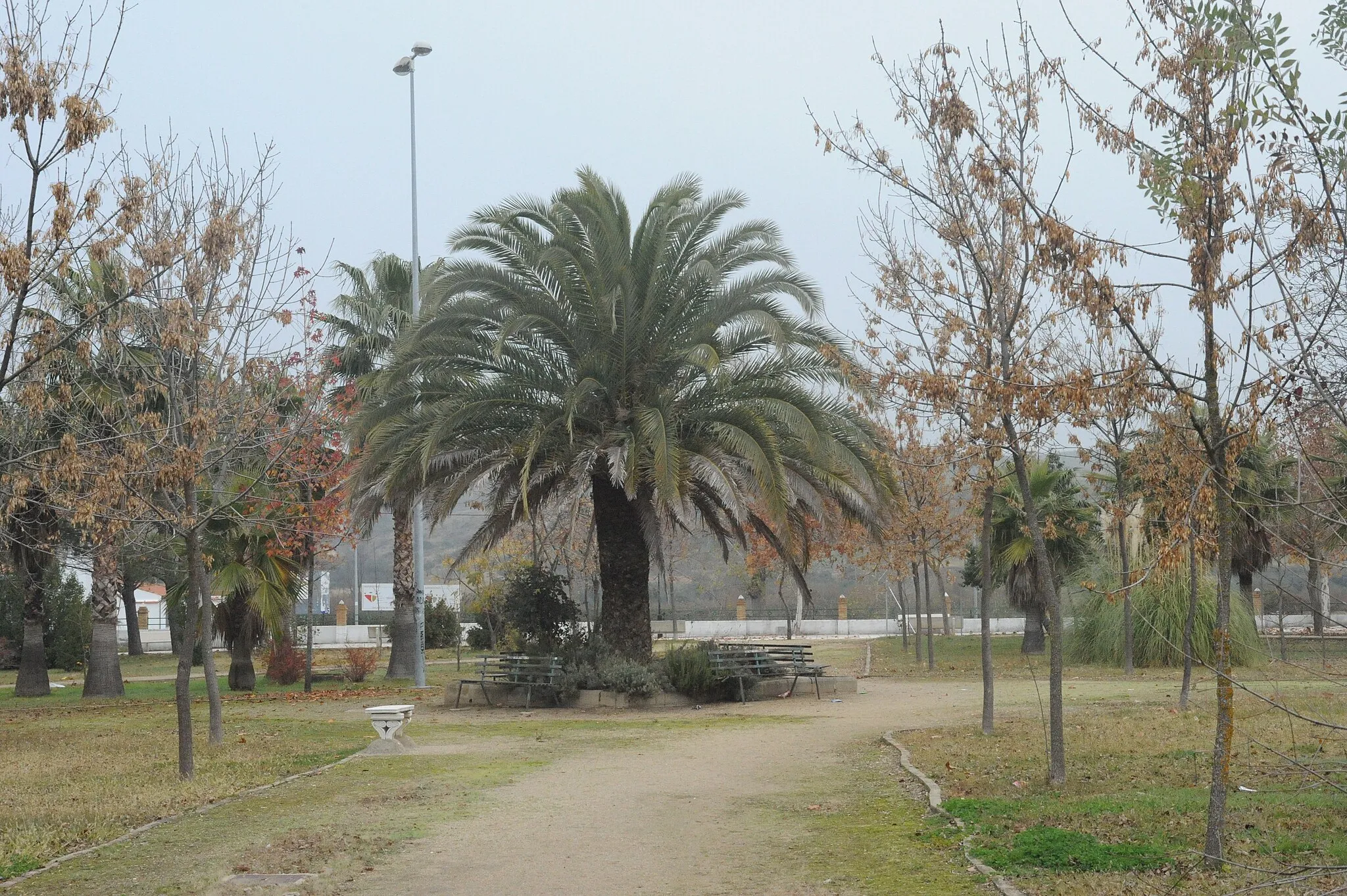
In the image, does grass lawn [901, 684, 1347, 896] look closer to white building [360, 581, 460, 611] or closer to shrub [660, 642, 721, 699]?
shrub [660, 642, 721, 699]

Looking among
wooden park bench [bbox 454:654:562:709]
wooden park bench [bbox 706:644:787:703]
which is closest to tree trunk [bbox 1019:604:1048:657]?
wooden park bench [bbox 706:644:787:703]

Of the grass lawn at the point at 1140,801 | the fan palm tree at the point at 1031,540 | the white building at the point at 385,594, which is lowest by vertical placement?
the grass lawn at the point at 1140,801

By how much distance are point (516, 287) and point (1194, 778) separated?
1244 cm

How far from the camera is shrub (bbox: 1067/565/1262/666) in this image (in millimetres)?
24500

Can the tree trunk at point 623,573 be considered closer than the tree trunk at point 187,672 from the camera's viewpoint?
No

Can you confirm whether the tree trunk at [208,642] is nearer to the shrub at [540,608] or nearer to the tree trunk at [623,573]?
the tree trunk at [623,573]

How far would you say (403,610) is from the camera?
28.8 metres

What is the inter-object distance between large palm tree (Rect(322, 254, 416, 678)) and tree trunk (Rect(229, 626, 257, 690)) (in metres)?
3.51

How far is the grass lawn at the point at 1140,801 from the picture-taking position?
22.9 ft

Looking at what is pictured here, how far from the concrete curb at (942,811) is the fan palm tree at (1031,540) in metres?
16.6

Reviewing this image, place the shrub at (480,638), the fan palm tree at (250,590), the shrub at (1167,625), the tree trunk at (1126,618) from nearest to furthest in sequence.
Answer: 1. the tree trunk at (1126,618)
2. the fan palm tree at (250,590)
3. the shrub at (1167,625)
4. the shrub at (480,638)

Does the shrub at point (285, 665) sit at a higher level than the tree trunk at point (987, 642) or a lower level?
lower

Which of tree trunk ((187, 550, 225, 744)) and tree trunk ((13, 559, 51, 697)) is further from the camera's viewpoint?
tree trunk ((13, 559, 51, 697))

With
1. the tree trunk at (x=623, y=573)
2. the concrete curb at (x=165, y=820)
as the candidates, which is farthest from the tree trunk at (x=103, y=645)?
the concrete curb at (x=165, y=820)
